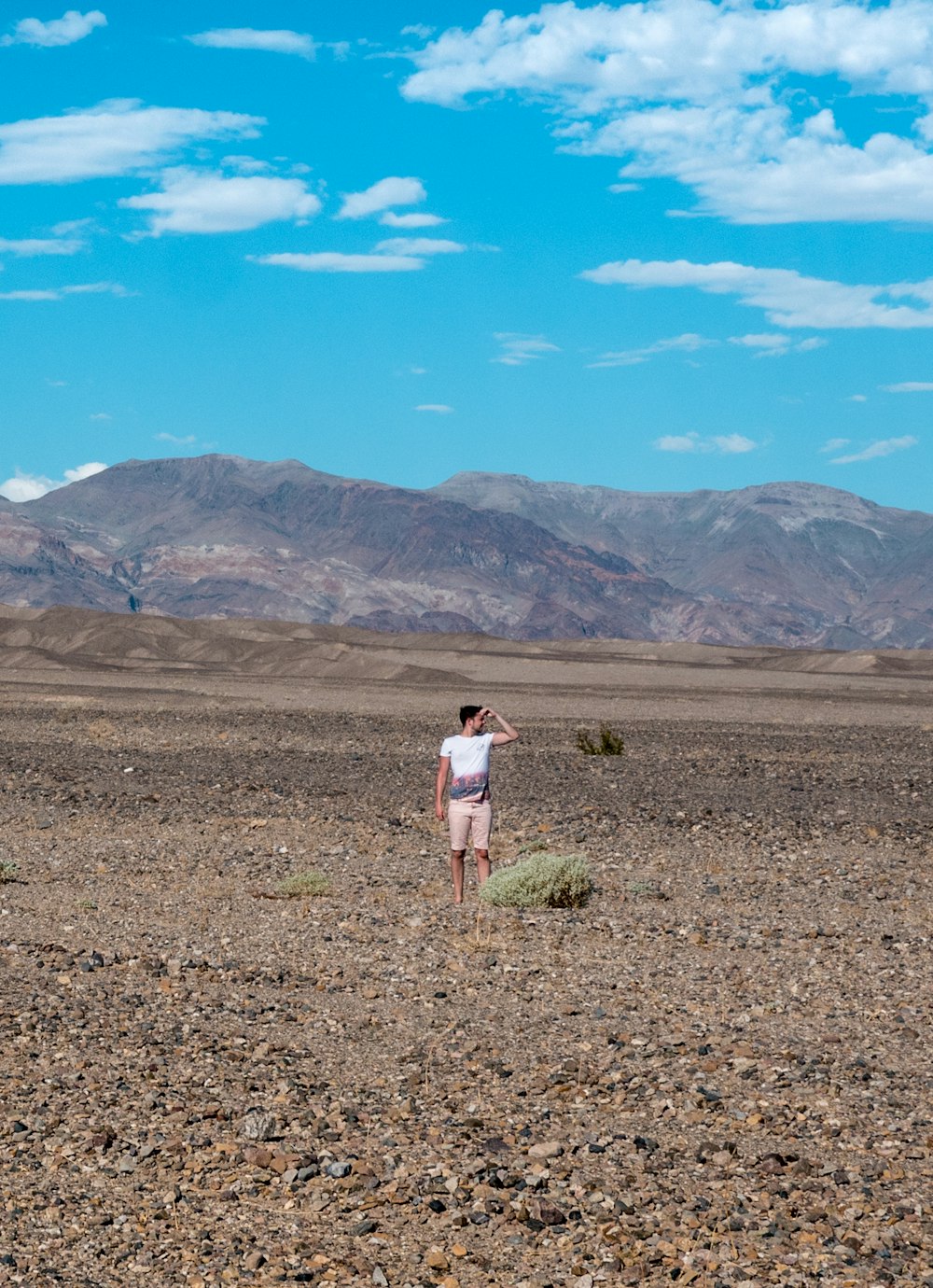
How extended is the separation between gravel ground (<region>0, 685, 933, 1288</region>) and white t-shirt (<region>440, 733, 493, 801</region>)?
1.12 metres

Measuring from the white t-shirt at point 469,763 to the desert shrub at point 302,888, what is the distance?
1.98 meters

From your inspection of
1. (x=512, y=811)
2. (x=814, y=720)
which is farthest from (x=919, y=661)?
(x=512, y=811)

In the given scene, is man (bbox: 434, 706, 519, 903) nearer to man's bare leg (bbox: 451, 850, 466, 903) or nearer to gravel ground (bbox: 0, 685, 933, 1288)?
man's bare leg (bbox: 451, 850, 466, 903)

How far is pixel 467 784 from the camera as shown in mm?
12703

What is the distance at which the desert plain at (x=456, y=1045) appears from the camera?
6.25m

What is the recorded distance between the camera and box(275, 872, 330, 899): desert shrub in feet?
45.3

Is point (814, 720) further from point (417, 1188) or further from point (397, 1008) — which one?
point (417, 1188)

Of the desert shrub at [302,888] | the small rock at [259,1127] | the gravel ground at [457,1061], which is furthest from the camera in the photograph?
the desert shrub at [302,888]

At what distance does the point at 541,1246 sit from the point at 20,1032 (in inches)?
159

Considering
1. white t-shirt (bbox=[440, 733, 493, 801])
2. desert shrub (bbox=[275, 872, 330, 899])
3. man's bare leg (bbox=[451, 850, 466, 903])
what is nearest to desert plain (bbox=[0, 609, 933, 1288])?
desert shrub (bbox=[275, 872, 330, 899])

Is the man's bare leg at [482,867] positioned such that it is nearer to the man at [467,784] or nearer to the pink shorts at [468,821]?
the man at [467,784]

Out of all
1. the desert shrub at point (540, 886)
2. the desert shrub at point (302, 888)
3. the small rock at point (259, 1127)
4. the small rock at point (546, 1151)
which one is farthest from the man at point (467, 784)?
the small rock at point (546, 1151)

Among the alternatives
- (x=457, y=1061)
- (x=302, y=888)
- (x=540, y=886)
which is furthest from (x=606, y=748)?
(x=457, y=1061)

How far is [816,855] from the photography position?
1664 centimetres
